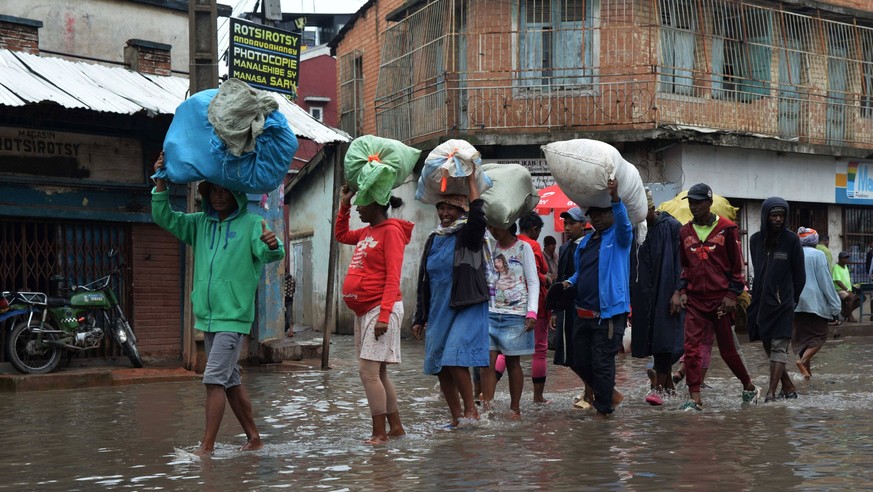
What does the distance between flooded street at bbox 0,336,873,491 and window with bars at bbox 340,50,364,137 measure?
15.9 meters

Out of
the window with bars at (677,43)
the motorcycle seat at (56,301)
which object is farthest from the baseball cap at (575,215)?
the window with bars at (677,43)

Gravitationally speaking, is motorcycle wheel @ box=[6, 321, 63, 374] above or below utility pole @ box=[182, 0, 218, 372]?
below

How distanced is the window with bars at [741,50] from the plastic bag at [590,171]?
45.4ft

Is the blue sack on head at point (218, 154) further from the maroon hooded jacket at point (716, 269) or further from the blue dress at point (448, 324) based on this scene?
the maroon hooded jacket at point (716, 269)

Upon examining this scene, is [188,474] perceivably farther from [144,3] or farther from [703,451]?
[144,3]

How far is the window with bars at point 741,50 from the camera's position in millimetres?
21797

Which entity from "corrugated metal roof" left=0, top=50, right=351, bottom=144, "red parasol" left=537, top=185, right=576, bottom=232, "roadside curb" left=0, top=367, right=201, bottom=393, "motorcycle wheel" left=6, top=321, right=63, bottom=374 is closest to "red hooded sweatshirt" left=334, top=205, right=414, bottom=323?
"corrugated metal roof" left=0, top=50, right=351, bottom=144

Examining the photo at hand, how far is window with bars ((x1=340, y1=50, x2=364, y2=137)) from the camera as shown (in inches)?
1044

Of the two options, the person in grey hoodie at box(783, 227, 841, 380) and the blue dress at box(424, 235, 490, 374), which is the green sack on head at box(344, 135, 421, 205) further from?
the person in grey hoodie at box(783, 227, 841, 380)

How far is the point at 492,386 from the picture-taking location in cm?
847

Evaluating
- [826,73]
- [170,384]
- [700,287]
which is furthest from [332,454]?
[826,73]

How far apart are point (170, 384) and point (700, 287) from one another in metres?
6.13

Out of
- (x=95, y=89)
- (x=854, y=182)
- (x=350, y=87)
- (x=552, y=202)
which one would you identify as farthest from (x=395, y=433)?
(x=350, y=87)

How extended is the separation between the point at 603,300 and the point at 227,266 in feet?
9.26
